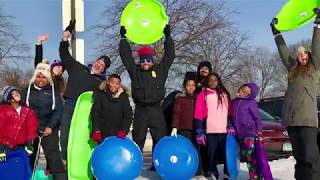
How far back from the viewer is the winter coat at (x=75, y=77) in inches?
278

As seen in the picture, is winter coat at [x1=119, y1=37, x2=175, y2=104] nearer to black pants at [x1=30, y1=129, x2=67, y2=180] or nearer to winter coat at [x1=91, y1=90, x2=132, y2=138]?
winter coat at [x1=91, y1=90, x2=132, y2=138]

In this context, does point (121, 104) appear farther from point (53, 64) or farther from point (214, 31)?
point (214, 31)

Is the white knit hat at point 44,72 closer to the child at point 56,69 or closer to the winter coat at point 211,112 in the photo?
the child at point 56,69

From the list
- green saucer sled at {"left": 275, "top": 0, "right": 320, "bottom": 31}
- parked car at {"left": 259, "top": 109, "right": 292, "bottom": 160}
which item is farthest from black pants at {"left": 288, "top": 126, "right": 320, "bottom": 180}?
parked car at {"left": 259, "top": 109, "right": 292, "bottom": 160}

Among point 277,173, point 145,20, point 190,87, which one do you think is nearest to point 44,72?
point 145,20

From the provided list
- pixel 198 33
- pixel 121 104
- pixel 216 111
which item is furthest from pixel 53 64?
pixel 198 33

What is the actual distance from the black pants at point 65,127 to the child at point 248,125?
2.48m

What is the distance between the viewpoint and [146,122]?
276 inches

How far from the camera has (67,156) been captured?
22.9ft

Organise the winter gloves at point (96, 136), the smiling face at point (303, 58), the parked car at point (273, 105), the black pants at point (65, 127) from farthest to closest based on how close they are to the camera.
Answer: the parked car at point (273, 105) → the black pants at point (65, 127) → the winter gloves at point (96, 136) → the smiling face at point (303, 58)

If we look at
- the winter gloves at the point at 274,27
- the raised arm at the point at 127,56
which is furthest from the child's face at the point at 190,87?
the winter gloves at the point at 274,27

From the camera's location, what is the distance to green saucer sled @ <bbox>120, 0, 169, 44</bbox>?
7590mm

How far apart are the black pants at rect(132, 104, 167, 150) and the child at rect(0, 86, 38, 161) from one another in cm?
145

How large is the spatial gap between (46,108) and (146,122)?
143 centimetres
